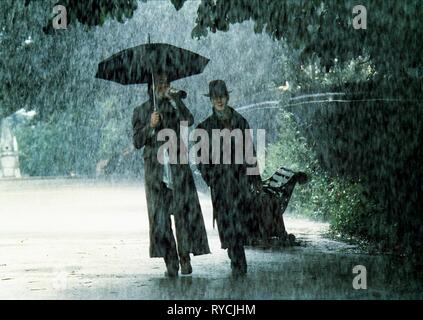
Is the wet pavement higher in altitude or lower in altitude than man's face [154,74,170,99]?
lower

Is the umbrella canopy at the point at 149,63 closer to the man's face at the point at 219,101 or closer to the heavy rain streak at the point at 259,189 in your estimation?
the heavy rain streak at the point at 259,189

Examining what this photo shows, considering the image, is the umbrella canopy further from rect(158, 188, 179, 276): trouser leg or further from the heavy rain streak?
rect(158, 188, 179, 276): trouser leg

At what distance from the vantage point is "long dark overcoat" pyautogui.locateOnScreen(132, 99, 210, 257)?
28.7ft

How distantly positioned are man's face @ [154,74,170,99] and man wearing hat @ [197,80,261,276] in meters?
0.47

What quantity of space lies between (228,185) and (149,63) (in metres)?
1.56

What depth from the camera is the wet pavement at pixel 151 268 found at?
8188mm

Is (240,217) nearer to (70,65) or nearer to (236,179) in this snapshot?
(236,179)

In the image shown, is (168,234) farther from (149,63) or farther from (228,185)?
(149,63)

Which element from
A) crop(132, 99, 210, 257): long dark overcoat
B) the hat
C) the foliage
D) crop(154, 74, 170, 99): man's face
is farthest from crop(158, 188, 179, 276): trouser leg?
the foliage

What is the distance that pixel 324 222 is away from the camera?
15672mm

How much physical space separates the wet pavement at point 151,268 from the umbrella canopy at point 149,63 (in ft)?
7.37

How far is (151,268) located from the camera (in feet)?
33.1

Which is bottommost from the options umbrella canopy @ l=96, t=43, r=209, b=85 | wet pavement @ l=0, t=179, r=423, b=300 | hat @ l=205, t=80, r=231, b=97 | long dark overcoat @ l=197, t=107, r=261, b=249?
wet pavement @ l=0, t=179, r=423, b=300

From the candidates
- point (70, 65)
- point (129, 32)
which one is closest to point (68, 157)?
point (129, 32)
